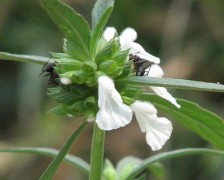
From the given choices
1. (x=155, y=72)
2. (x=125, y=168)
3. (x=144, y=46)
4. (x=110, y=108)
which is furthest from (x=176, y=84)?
(x=144, y=46)

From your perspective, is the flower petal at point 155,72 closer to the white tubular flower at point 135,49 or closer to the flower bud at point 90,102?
the white tubular flower at point 135,49

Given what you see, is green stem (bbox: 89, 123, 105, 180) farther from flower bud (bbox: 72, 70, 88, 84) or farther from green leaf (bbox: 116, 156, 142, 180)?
green leaf (bbox: 116, 156, 142, 180)

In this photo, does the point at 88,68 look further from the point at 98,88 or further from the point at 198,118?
the point at 198,118

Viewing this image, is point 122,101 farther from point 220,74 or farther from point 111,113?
point 220,74

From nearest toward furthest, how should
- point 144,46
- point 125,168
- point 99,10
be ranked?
point 99,10 → point 125,168 → point 144,46

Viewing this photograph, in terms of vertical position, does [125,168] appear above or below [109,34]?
below

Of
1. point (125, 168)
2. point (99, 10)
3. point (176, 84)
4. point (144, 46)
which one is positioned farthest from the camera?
point (144, 46)

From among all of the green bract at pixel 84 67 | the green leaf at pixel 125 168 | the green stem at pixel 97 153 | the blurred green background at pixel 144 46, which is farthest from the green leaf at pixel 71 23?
the blurred green background at pixel 144 46
